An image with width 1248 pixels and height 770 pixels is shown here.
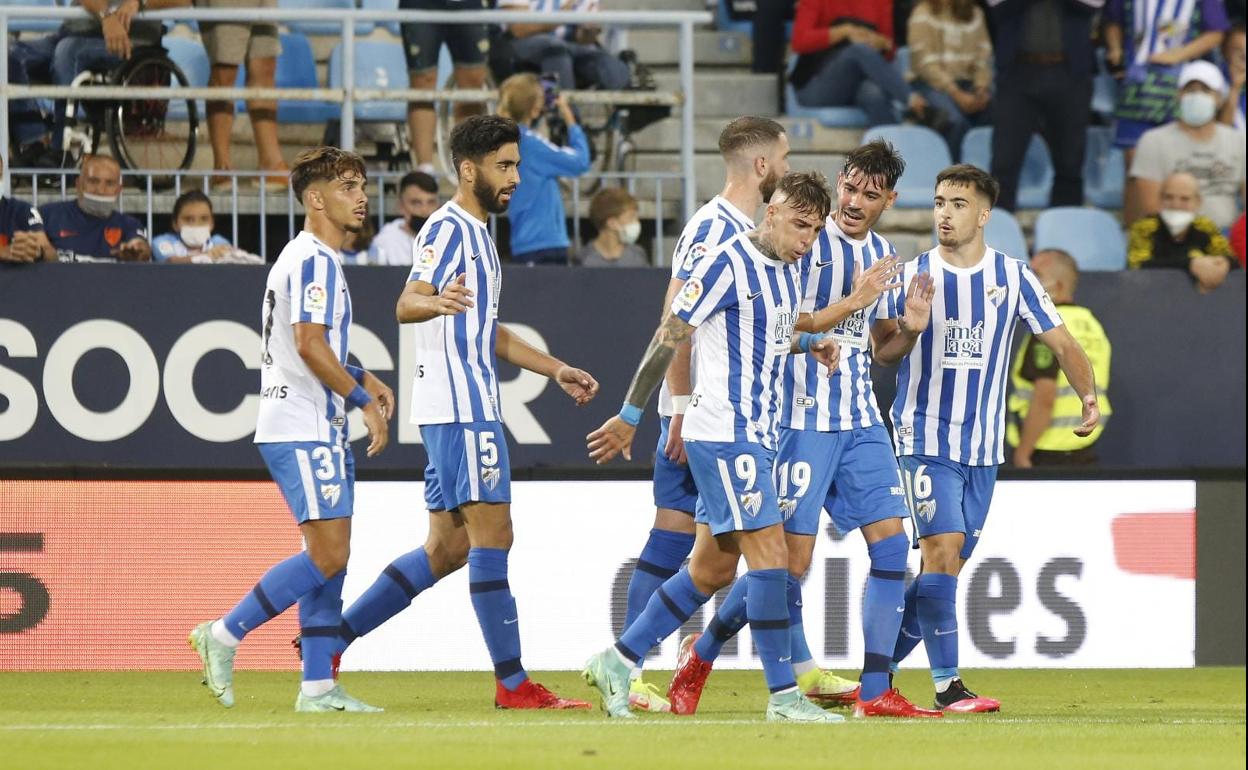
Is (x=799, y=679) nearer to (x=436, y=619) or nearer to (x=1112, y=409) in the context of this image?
(x=436, y=619)

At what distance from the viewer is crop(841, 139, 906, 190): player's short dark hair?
26.0 ft

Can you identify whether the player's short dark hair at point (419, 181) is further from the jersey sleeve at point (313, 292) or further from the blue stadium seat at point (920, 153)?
the jersey sleeve at point (313, 292)

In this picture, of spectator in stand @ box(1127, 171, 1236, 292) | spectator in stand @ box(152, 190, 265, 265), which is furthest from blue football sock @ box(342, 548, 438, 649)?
spectator in stand @ box(1127, 171, 1236, 292)

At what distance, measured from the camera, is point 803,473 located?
311 inches

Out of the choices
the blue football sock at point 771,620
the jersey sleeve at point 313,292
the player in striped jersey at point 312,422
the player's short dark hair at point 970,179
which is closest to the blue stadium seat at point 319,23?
the player in striped jersey at point 312,422

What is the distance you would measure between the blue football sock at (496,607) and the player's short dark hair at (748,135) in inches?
69.7

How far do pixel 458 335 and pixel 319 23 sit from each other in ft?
17.3

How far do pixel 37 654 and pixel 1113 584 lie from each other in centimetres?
541

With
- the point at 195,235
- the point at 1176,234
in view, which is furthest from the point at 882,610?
the point at 1176,234

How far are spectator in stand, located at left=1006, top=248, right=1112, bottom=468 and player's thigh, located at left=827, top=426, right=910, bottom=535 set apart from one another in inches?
150

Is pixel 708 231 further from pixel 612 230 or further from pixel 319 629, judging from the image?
pixel 612 230

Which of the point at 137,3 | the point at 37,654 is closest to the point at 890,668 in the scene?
the point at 37,654

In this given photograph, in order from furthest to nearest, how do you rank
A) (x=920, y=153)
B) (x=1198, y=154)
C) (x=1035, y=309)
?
(x=920, y=153) → (x=1198, y=154) → (x=1035, y=309)

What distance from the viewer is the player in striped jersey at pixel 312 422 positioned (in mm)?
7512
